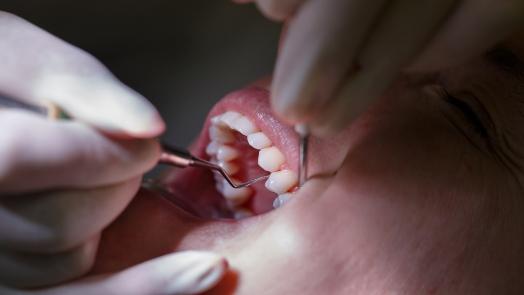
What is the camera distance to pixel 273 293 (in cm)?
78

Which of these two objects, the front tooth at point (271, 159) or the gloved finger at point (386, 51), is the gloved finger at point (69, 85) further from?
the front tooth at point (271, 159)

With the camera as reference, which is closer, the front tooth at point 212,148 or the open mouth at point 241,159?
the open mouth at point 241,159

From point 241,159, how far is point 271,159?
15 centimetres

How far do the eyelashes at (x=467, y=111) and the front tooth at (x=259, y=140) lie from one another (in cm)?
29

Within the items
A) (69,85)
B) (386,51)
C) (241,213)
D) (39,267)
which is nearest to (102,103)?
(69,85)

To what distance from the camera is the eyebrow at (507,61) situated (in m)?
0.88

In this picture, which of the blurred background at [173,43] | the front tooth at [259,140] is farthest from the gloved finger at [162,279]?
the blurred background at [173,43]

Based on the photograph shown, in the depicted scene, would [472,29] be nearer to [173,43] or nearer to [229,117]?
[229,117]

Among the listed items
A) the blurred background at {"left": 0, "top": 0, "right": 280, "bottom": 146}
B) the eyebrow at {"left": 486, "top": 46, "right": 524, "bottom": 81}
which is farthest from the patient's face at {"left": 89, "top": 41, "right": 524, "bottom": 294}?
the blurred background at {"left": 0, "top": 0, "right": 280, "bottom": 146}

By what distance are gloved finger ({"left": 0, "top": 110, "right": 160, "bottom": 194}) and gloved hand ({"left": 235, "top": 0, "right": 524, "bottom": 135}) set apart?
7.5 inches

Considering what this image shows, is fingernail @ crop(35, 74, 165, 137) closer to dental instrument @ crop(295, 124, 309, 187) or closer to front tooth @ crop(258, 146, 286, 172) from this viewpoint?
dental instrument @ crop(295, 124, 309, 187)

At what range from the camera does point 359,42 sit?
60cm

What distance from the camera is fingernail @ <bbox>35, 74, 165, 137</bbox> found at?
25.9 inches

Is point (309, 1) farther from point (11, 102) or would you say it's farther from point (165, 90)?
point (165, 90)
